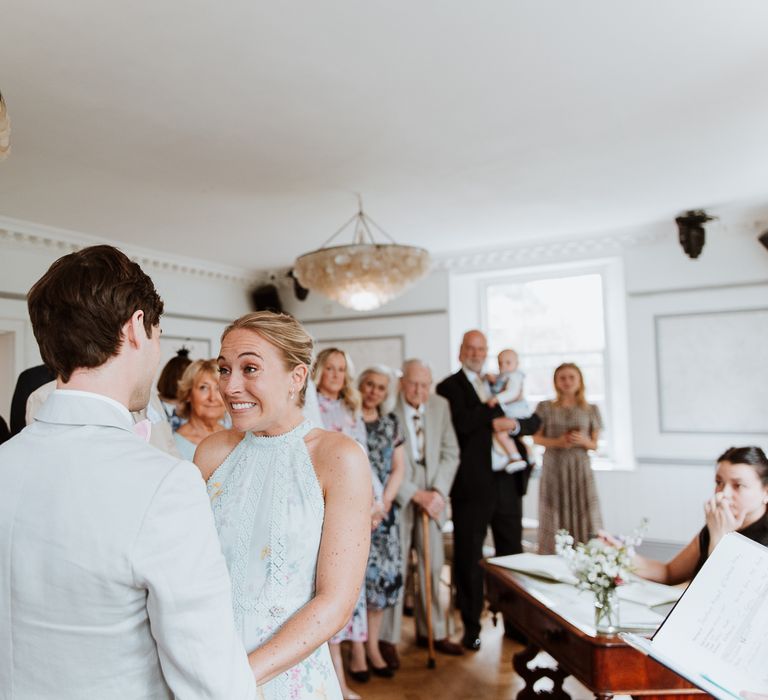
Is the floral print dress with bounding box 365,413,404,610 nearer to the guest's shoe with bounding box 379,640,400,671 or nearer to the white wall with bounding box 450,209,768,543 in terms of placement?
the guest's shoe with bounding box 379,640,400,671

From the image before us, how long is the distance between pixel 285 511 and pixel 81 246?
4445 millimetres

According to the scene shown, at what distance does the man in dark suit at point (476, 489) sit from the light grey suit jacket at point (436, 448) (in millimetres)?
149

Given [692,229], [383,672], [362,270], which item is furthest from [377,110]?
[692,229]

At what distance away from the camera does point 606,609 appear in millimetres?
2023

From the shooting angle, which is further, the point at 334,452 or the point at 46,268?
the point at 46,268

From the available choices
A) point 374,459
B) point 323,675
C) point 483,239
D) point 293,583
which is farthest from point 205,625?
point 483,239

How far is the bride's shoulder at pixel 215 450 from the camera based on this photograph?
150 centimetres

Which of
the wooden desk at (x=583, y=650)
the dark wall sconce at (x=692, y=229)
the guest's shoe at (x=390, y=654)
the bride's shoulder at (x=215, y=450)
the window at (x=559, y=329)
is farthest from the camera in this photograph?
the window at (x=559, y=329)

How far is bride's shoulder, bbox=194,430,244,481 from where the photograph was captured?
1.50 metres

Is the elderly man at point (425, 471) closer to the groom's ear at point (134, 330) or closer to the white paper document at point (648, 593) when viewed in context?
the white paper document at point (648, 593)

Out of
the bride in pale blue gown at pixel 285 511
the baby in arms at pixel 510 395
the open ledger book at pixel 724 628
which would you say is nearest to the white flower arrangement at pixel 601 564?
the open ledger book at pixel 724 628

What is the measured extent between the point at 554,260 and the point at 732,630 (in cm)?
497

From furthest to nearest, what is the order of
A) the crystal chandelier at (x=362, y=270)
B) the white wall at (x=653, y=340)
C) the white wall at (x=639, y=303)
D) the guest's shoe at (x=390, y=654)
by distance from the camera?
the white wall at (x=653, y=340) → the white wall at (x=639, y=303) → the crystal chandelier at (x=362, y=270) → the guest's shoe at (x=390, y=654)

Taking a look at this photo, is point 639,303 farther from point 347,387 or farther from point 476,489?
point 347,387
